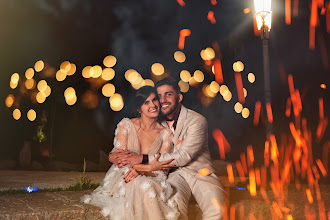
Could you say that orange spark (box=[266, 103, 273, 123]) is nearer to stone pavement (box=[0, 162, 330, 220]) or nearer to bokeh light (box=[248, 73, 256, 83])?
stone pavement (box=[0, 162, 330, 220])

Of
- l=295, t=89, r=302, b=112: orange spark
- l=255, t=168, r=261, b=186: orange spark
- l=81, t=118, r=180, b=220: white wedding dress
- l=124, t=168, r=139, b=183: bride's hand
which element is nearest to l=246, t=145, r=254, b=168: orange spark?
l=255, t=168, r=261, b=186: orange spark

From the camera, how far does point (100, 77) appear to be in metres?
11.4

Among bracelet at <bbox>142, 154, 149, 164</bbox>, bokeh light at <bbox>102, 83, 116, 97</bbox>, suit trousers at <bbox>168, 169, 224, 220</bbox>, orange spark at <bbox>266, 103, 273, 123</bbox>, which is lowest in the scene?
suit trousers at <bbox>168, 169, 224, 220</bbox>

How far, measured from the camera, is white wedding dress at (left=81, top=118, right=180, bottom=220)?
3520 mm

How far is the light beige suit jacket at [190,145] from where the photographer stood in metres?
3.91

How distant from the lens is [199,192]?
394cm

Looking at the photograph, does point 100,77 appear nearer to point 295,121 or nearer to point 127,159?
point 295,121

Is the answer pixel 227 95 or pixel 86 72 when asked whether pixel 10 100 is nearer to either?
pixel 86 72

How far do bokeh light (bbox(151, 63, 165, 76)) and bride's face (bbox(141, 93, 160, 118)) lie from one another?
6892 millimetres

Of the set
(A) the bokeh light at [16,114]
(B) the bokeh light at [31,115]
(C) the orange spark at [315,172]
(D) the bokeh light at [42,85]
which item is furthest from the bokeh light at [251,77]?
(A) the bokeh light at [16,114]

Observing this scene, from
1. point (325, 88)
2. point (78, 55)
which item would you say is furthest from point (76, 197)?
point (325, 88)

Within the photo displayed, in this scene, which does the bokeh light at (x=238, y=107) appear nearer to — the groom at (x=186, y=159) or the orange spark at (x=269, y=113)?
the orange spark at (x=269, y=113)

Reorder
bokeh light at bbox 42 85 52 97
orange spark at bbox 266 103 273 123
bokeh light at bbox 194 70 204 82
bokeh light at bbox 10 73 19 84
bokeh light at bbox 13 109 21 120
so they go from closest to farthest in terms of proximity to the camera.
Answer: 1. orange spark at bbox 266 103 273 123
2. bokeh light at bbox 194 70 204 82
3. bokeh light at bbox 42 85 52 97
4. bokeh light at bbox 13 109 21 120
5. bokeh light at bbox 10 73 19 84

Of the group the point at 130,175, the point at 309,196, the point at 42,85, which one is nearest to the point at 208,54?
the point at 42,85
